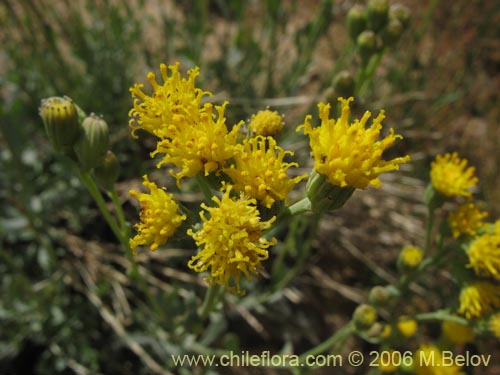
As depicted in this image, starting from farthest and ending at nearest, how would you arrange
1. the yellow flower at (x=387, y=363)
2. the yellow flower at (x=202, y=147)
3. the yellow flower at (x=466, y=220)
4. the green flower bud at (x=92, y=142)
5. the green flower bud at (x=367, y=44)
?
the yellow flower at (x=387, y=363), the green flower bud at (x=367, y=44), the yellow flower at (x=466, y=220), the green flower bud at (x=92, y=142), the yellow flower at (x=202, y=147)

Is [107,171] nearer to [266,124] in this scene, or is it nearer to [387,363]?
[266,124]

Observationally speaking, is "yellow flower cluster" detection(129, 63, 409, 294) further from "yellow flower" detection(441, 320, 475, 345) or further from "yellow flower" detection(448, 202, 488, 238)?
"yellow flower" detection(441, 320, 475, 345)

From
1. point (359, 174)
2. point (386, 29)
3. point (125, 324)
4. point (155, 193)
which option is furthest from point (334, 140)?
point (125, 324)

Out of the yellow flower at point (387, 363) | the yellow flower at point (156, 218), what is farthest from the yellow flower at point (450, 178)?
the yellow flower at point (156, 218)

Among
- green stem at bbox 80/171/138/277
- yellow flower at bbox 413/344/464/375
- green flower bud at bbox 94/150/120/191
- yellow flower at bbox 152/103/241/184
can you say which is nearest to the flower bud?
yellow flower at bbox 413/344/464/375

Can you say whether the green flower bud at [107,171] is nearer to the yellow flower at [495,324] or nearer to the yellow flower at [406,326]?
the yellow flower at [406,326]
